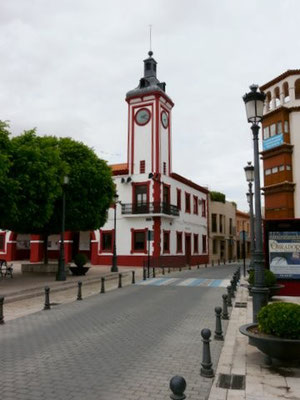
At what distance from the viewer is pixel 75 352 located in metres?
6.92

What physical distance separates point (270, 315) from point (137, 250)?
27731 millimetres

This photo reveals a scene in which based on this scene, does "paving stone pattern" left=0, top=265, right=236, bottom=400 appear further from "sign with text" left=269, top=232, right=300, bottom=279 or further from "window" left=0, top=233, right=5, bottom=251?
"window" left=0, top=233, right=5, bottom=251

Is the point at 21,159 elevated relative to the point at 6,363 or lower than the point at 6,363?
elevated

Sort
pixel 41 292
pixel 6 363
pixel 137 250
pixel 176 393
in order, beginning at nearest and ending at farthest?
pixel 176 393
pixel 6 363
pixel 41 292
pixel 137 250

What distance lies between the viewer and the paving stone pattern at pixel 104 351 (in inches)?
203

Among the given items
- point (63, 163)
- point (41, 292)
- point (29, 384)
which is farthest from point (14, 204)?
point (29, 384)

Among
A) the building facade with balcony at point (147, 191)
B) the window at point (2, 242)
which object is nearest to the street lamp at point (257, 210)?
the building facade with balcony at point (147, 191)

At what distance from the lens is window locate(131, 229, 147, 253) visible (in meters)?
33.2

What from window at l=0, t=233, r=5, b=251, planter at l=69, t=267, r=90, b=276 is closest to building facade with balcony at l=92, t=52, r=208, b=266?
planter at l=69, t=267, r=90, b=276

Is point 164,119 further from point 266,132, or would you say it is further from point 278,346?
point 278,346

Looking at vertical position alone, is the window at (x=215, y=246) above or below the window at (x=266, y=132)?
below

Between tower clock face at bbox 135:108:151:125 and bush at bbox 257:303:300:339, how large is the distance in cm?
3022

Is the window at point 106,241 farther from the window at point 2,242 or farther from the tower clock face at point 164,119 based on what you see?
the window at point 2,242

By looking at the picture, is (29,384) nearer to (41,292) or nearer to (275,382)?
(275,382)
